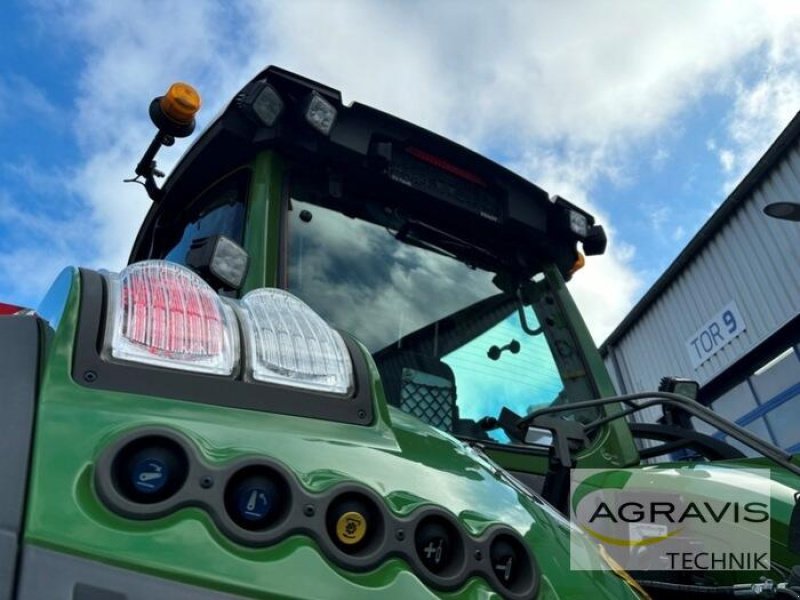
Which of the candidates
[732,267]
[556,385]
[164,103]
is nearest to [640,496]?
[556,385]

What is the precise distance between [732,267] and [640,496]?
14190 mm

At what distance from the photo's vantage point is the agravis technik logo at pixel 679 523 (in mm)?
1811

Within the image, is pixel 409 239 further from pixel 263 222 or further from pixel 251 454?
pixel 251 454

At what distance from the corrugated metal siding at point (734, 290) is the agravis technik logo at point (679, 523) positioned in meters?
12.4

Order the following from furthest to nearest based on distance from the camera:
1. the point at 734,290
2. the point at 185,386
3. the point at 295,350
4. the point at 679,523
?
the point at 734,290, the point at 679,523, the point at 295,350, the point at 185,386

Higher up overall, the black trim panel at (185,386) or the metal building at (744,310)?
the metal building at (744,310)

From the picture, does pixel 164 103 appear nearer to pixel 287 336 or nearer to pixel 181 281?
pixel 181 281

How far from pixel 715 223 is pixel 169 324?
52.4 feet

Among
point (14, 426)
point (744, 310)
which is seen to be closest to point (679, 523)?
point (14, 426)

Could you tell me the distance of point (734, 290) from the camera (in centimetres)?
1422

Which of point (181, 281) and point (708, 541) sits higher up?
point (181, 281)

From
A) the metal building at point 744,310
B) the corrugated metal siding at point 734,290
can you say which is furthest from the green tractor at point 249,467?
the corrugated metal siding at point 734,290

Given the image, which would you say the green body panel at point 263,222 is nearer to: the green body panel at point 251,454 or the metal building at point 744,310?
the green body panel at point 251,454

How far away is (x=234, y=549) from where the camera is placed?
0.72 metres
